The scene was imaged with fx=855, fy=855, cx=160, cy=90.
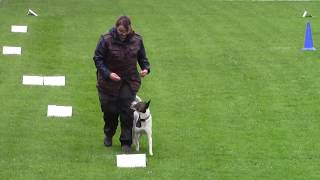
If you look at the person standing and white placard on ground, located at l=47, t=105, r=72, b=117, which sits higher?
the person standing

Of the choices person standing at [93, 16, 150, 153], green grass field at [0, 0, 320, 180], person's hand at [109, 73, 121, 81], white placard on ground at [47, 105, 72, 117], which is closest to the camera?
person's hand at [109, 73, 121, 81]

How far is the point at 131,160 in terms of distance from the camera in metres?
12.8

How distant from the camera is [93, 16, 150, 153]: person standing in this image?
1275 centimetres

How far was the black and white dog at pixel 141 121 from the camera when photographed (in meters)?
12.8

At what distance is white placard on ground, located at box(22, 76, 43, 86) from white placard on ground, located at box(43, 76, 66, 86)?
0.30ft

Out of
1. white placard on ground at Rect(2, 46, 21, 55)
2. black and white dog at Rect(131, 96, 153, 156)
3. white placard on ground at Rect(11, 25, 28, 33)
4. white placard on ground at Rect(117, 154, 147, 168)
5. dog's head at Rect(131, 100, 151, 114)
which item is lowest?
white placard on ground at Rect(11, 25, 28, 33)

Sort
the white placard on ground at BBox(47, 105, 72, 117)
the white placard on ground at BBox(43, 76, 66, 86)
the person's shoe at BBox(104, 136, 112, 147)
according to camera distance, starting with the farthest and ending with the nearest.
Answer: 1. the white placard on ground at BBox(43, 76, 66, 86)
2. the white placard on ground at BBox(47, 105, 72, 117)
3. the person's shoe at BBox(104, 136, 112, 147)

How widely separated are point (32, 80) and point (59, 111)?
3.07 m

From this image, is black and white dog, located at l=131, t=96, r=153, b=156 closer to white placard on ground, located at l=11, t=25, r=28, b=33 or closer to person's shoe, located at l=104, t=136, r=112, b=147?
person's shoe, located at l=104, t=136, r=112, b=147

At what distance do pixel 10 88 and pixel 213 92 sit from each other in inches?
171

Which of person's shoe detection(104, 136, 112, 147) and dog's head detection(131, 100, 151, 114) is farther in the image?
person's shoe detection(104, 136, 112, 147)

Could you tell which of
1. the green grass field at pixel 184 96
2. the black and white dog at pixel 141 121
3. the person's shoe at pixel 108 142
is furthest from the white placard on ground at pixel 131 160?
the person's shoe at pixel 108 142

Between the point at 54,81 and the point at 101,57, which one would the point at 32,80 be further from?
the point at 101,57

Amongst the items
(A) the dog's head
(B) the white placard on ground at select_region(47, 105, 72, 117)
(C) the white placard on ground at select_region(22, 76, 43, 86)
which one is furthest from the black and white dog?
(C) the white placard on ground at select_region(22, 76, 43, 86)
